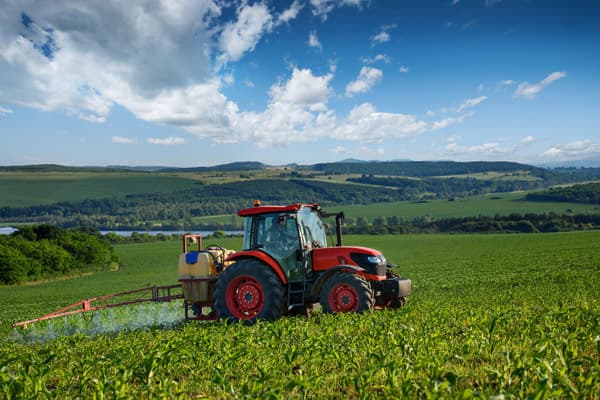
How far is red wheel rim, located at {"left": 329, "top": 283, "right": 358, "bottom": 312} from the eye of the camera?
922 centimetres

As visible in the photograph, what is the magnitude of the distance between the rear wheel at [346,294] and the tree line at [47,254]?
35852 mm

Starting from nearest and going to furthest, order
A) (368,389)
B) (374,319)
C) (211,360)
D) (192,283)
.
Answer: (368,389) < (211,360) < (374,319) < (192,283)

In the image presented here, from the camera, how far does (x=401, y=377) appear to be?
13.4ft

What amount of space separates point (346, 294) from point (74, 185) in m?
139

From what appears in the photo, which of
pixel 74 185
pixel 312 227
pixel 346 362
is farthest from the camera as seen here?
pixel 74 185

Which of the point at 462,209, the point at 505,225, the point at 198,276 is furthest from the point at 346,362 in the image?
the point at 462,209

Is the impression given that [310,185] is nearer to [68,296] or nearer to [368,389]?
[68,296]

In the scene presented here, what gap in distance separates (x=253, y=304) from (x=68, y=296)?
22857mm

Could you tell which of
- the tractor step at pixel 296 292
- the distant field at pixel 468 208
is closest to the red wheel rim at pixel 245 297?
the tractor step at pixel 296 292

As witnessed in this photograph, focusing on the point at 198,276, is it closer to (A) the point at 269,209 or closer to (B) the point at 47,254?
(A) the point at 269,209

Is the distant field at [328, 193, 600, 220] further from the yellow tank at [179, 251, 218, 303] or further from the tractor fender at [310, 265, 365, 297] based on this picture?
the yellow tank at [179, 251, 218, 303]

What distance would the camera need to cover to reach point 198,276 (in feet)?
35.1

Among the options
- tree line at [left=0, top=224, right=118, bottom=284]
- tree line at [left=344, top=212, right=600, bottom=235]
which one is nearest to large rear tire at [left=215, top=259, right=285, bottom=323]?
tree line at [left=0, top=224, right=118, bottom=284]

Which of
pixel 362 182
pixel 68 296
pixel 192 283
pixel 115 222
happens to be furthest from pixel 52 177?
pixel 192 283
